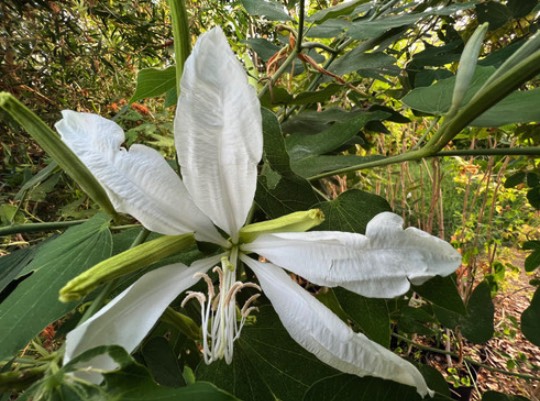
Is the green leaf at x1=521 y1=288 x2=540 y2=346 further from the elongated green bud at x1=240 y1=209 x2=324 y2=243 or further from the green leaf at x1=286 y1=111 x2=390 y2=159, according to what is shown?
the elongated green bud at x1=240 y1=209 x2=324 y2=243

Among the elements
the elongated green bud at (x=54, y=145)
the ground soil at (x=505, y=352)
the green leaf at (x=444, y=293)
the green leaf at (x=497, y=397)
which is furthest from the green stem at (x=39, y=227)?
the ground soil at (x=505, y=352)

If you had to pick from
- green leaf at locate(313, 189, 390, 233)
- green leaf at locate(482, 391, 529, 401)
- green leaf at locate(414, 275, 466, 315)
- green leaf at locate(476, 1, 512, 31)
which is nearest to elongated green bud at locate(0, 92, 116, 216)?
green leaf at locate(313, 189, 390, 233)

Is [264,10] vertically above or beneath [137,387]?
above

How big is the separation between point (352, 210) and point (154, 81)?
328 mm

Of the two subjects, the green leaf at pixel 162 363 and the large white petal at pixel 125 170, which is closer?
the large white petal at pixel 125 170

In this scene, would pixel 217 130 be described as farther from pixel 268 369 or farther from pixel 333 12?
pixel 333 12

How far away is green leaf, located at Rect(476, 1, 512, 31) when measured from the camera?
860 mm

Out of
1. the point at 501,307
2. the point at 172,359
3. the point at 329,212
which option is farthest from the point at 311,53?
the point at 501,307

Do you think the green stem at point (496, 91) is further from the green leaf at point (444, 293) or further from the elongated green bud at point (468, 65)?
the green leaf at point (444, 293)

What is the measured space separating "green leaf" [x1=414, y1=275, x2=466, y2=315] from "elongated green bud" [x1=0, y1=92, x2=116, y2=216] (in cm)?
32

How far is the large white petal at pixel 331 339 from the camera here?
31 centimetres

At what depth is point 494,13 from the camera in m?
0.88

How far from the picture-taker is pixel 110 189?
34cm

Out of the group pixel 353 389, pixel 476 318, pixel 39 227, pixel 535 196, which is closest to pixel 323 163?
pixel 353 389
